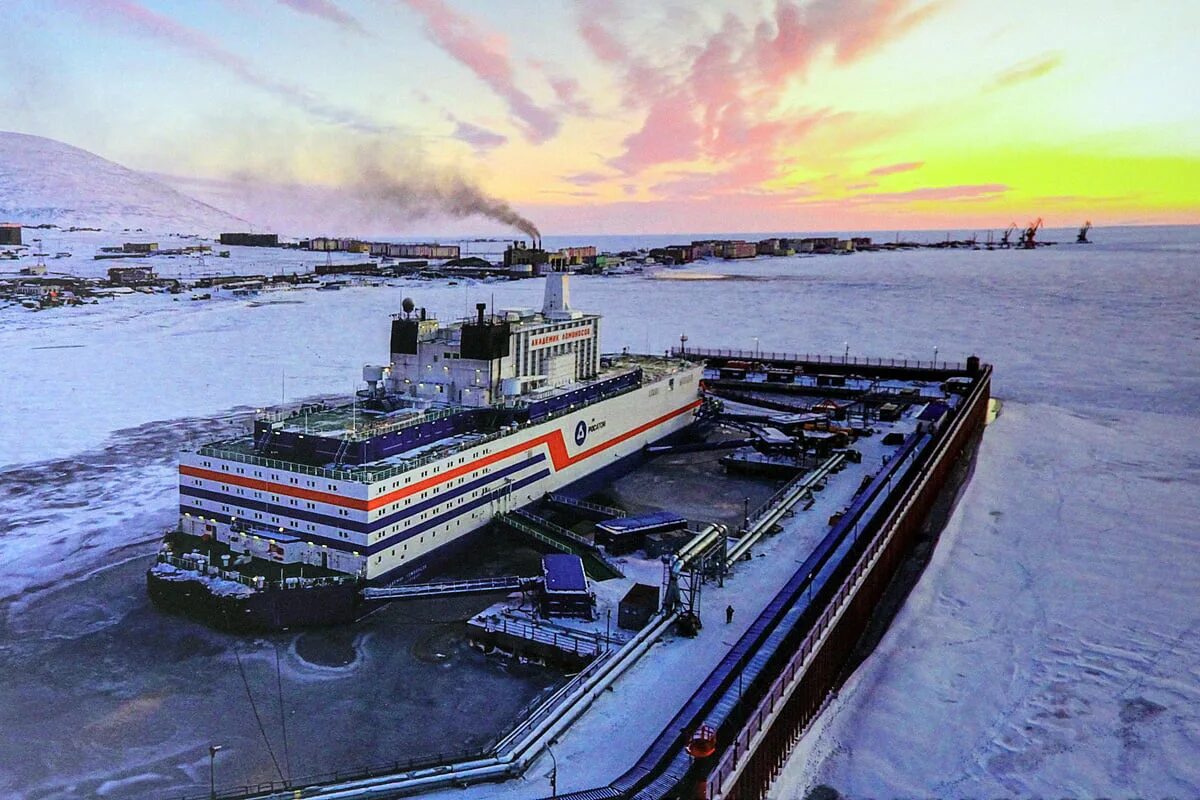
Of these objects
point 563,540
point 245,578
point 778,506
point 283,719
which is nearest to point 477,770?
point 283,719

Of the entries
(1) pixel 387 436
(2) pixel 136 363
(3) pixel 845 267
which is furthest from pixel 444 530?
(3) pixel 845 267

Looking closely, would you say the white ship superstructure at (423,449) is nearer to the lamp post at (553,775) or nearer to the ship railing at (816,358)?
the lamp post at (553,775)

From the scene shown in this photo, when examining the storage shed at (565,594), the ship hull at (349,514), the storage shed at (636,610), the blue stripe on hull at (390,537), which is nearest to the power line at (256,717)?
the ship hull at (349,514)

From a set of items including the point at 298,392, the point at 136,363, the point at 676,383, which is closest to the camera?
the point at 676,383

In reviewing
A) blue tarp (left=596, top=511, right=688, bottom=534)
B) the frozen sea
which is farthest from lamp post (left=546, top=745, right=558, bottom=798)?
blue tarp (left=596, top=511, right=688, bottom=534)

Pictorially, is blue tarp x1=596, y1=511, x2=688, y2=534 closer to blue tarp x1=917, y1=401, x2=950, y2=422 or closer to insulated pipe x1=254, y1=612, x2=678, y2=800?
insulated pipe x1=254, y1=612, x2=678, y2=800

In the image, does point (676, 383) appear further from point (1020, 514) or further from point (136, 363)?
point (136, 363)
